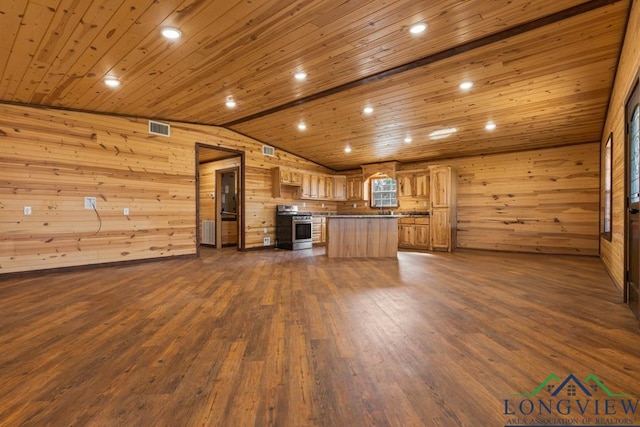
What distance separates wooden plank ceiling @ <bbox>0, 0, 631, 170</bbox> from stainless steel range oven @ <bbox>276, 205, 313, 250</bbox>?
264cm

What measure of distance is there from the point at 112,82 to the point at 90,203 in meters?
2.22

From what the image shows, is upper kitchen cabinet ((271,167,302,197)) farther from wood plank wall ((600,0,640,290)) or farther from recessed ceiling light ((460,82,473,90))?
wood plank wall ((600,0,640,290))

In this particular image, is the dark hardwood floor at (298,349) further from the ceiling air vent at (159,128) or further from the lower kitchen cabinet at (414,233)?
the lower kitchen cabinet at (414,233)

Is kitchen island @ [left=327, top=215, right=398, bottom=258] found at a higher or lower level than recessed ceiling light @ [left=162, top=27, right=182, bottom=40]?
lower

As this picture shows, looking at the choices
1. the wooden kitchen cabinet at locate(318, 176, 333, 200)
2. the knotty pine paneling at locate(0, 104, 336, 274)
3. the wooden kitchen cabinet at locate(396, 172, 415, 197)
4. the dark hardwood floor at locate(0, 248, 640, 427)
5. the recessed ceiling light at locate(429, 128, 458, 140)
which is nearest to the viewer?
the dark hardwood floor at locate(0, 248, 640, 427)

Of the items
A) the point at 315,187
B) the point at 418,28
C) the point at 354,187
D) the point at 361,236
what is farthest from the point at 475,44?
the point at 354,187

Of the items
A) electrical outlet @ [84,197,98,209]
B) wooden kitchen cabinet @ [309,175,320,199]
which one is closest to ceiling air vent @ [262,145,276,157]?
wooden kitchen cabinet @ [309,175,320,199]

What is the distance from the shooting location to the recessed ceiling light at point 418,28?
3082 mm

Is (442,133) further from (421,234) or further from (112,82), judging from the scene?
(112,82)

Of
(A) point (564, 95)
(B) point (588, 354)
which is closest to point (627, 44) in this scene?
(A) point (564, 95)

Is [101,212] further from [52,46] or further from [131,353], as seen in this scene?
[131,353]

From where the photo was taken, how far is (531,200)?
740 centimetres

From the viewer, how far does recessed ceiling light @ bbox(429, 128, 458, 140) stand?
6387 millimetres

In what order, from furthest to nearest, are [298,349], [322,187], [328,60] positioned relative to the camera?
1. [322,187]
2. [328,60]
3. [298,349]
